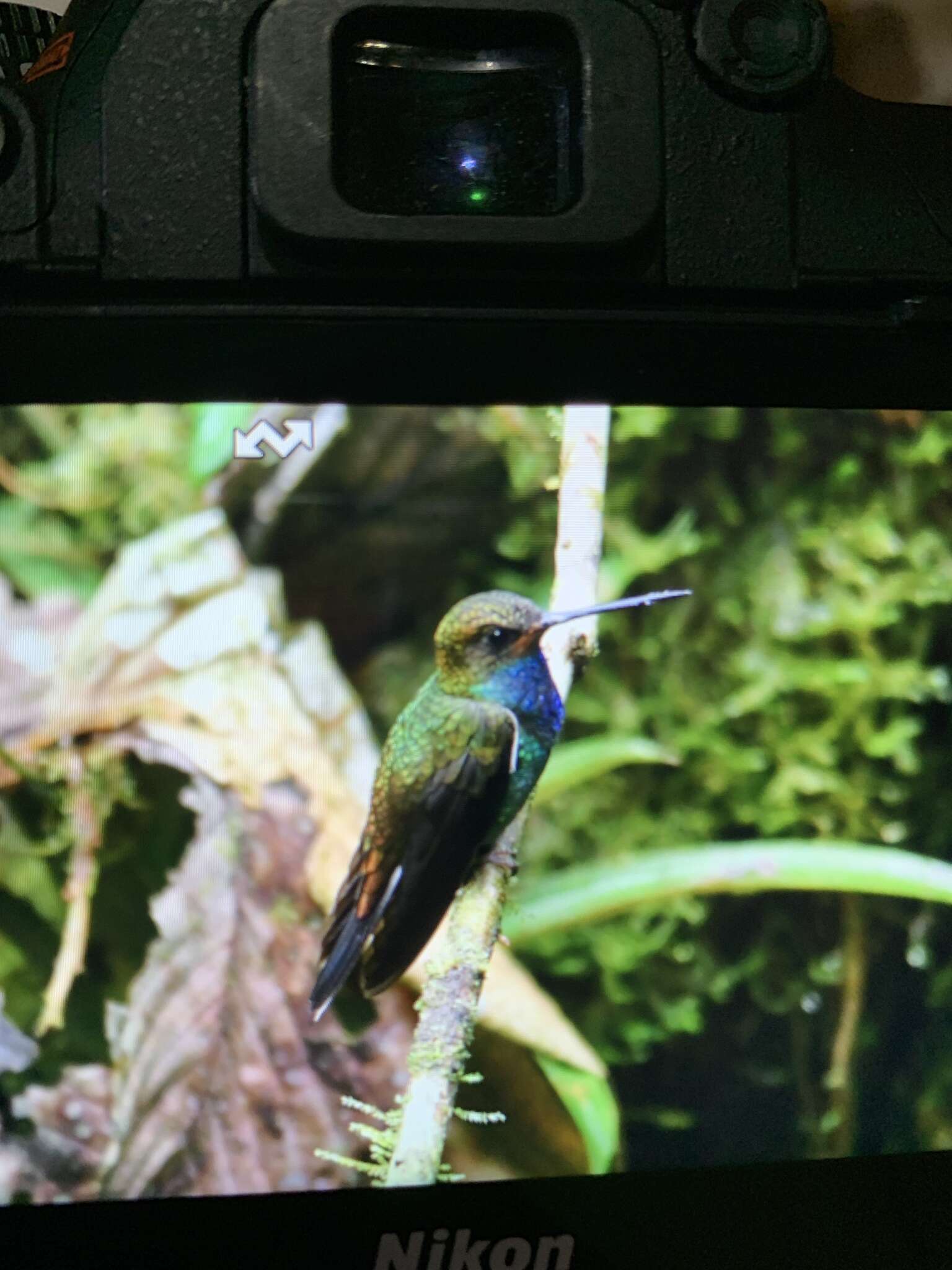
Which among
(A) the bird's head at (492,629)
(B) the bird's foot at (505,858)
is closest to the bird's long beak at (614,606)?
(A) the bird's head at (492,629)

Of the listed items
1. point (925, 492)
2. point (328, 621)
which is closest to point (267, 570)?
point (328, 621)

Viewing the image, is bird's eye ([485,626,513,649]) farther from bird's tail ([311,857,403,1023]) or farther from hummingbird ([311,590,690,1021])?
bird's tail ([311,857,403,1023])

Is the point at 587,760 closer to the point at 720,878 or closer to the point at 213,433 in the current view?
the point at 720,878

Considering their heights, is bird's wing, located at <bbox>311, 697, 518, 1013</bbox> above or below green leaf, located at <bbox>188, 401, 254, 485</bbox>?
below

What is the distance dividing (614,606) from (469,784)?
16 cm

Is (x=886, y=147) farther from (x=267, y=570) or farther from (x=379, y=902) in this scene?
(x=379, y=902)

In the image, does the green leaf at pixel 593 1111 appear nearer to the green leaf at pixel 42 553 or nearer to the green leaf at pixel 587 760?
the green leaf at pixel 587 760

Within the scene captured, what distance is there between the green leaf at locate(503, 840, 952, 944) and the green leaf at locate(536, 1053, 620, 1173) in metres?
0.10

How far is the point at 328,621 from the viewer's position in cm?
92

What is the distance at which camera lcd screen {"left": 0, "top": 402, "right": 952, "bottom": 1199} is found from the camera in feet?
2.97

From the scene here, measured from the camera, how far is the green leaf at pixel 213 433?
3.00 ft

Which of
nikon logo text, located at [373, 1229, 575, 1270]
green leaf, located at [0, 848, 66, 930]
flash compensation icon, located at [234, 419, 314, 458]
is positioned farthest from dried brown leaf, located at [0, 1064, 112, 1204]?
flash compensation icon, located at [234, 419, 314, 458]

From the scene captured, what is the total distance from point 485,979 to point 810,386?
484mm

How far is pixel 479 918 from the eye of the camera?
93 cm
